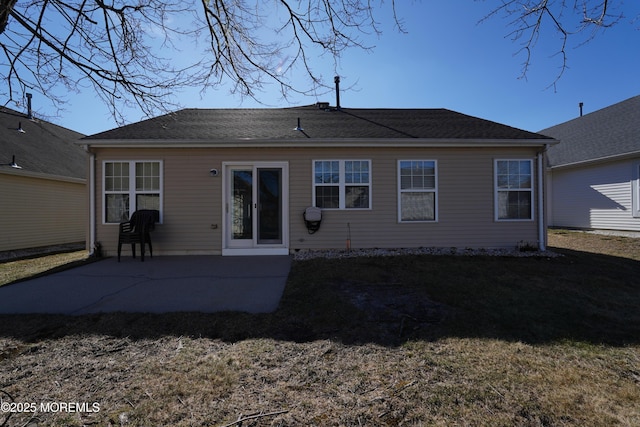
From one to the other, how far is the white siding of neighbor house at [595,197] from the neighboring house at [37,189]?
62.2 ft

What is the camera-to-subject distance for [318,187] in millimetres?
7625

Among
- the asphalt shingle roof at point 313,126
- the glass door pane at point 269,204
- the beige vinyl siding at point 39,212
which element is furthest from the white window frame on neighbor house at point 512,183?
the beige vinyl siding at point 39,212

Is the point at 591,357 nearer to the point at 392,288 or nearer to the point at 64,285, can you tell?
the point at 392,288

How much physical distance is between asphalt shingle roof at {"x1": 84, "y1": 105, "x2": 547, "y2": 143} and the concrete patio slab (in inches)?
129

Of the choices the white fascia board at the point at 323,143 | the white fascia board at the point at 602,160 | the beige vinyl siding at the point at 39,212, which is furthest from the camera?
the white fascia board at the point at 602,160

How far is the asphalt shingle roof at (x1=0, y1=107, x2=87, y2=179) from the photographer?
9.40 m

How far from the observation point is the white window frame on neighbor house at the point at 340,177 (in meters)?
7.60

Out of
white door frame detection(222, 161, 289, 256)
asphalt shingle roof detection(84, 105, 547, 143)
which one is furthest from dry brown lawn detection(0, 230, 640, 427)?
asphalt shingle roof detection(84, 105, 547, 143)

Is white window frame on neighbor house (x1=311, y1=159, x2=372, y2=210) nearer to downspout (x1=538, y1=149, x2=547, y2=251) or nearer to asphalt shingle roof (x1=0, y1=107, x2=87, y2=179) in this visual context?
downspout (x1=538, y1=149, x2=547, y2=251)

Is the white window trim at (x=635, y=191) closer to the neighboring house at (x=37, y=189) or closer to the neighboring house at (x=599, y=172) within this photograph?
the neighboring house at (x=599, y=172)

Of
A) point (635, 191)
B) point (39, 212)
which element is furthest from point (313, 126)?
point (635, 191)

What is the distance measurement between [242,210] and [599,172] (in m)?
14.6

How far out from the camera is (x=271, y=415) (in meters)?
1.87

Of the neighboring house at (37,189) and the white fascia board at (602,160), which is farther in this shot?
the white fascia board at (602,160)
